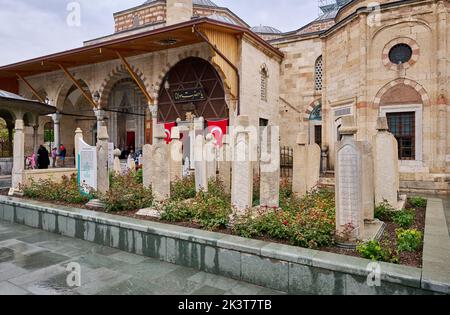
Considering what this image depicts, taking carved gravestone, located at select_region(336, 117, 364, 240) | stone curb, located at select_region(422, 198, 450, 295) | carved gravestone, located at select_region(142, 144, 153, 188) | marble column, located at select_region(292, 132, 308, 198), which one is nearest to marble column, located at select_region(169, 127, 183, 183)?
carved gravestone, located at select_region(142, 144, 153, 188)

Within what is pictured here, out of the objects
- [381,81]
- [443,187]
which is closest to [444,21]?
[381,81]

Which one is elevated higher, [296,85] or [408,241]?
[296,85]

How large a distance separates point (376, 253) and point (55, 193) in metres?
6.40

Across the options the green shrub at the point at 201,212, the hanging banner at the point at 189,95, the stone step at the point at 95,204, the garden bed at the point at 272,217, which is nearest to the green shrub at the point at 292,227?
the garden bed at the point at 272,217

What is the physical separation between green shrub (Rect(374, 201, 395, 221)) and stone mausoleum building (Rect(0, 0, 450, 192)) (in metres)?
6.39

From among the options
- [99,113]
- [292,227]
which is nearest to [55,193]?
[292,227]

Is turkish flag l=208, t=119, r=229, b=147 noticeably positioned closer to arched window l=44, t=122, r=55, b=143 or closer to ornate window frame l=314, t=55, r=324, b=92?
ornate window frame l=314, t=55, r=324, b=92

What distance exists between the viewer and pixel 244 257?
3.74 metres

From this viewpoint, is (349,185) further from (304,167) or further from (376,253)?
(304,167)

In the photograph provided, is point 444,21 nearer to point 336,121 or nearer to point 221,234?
point 336,121

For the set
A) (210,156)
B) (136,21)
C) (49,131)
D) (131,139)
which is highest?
(136,21)

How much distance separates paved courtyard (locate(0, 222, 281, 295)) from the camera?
3.51 m

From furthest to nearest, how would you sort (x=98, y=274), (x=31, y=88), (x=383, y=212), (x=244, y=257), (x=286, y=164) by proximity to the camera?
(x=31, y=88) < (x=286, y=164) < (x=383, y=212) < (x=98, y=274) < (x=244, y=257)

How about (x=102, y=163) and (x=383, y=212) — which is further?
(x=102, y=163)
